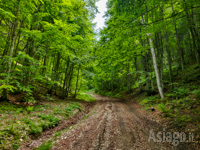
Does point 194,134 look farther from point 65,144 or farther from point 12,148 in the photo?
point 12,148

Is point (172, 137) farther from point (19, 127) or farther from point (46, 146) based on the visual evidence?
point (19, 127)

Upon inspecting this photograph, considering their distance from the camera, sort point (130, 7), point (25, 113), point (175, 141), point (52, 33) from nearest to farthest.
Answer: point (175, 141) → point (25, 113) → point (130, 7) → point (52, 33)

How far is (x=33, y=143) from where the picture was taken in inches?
163

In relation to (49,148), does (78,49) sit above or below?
above

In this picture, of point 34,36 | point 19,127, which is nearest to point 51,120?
point 19,127

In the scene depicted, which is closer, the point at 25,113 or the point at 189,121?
the point at 189,121

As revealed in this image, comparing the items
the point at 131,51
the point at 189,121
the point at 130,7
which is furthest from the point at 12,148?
the point at 131,51

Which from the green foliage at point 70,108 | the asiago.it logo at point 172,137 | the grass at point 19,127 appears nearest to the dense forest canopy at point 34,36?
the grass at point 19,127

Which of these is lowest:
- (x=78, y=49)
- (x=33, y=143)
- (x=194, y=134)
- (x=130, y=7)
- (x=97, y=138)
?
(x=33, y=143)

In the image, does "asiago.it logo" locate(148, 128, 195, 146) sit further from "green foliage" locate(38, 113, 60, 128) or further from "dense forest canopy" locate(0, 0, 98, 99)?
"dense forest canopy" locate(0, 0, 98, 99)

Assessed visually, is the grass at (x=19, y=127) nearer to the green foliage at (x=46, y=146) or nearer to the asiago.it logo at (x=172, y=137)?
the green foliage at (x=46, y=146)

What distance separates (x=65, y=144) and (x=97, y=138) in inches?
51.6

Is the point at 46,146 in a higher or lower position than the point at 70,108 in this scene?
lower

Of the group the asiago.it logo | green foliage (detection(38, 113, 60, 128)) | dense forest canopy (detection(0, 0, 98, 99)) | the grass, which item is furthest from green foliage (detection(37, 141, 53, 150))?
the asiago.it logo
